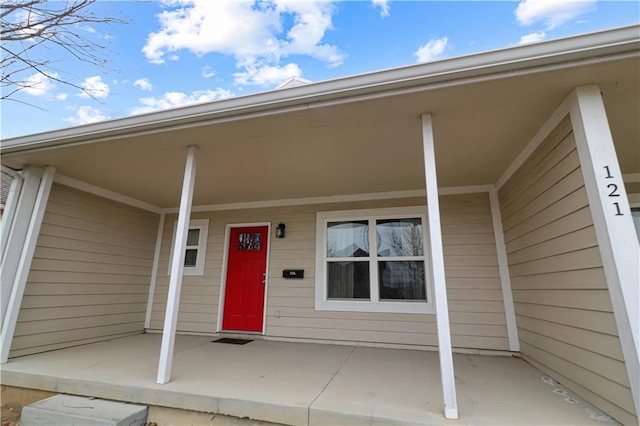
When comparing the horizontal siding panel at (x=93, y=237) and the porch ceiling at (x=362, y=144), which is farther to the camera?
the horizontal siding panel at (x=93, y=237)

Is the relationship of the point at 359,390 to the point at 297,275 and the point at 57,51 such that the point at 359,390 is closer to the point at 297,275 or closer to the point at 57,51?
the point at 297,275

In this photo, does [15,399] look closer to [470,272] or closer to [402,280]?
[402,280]

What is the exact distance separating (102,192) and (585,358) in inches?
226

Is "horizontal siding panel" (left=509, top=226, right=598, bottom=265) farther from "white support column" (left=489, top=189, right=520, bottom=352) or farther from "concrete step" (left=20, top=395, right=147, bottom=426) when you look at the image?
"concrete step" (left=20, top=395, right=147, bottom=426)

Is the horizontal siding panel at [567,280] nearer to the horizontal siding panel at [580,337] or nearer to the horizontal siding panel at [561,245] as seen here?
the horizontal siding panel at [561,245]

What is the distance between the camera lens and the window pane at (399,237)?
157 inches

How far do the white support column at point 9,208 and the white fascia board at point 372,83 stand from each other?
933 millimetres

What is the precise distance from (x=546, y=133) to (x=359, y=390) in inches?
103

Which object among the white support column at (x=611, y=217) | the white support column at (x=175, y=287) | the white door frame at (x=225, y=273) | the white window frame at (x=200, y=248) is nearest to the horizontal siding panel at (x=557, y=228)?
the white support column at (x=611, y=217)

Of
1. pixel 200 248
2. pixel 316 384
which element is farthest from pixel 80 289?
pixel 316 384

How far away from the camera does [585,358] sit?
2051 millimetres

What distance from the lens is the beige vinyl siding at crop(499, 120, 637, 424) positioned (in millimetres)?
1827

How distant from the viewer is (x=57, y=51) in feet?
8.21

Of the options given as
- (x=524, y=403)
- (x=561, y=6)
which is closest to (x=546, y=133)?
(x=561, y=6)
